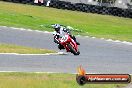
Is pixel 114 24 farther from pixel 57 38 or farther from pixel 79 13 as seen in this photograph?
pixel 57 38

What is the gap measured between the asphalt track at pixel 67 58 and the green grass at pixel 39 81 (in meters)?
0.97

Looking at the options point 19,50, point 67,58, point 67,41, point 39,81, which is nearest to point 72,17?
point 19,50

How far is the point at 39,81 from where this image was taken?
14.3 metres

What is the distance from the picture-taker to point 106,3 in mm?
66000

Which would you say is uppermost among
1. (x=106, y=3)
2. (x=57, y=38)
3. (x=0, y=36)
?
(x=57, y=38)

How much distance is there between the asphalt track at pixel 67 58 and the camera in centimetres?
1747

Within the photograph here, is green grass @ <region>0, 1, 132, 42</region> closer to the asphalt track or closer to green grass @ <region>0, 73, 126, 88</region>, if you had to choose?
the asphalt track

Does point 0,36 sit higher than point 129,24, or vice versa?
point 0,36

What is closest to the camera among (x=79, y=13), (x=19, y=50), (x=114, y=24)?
(x=19, y=50)

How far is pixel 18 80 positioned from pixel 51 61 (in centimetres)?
465

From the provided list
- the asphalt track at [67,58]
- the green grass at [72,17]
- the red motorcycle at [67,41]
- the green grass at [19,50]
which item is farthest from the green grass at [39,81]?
the green grass at [72,17]

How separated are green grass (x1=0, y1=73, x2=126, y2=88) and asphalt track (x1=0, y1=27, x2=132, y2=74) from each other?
0.97m

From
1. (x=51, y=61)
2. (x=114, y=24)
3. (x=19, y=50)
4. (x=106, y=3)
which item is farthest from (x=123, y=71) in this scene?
(x=106, y=3)

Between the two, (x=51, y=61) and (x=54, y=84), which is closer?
(x=54, y=84)
